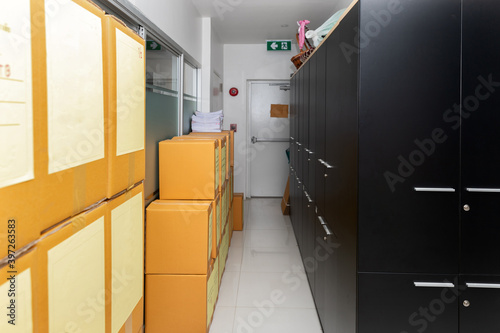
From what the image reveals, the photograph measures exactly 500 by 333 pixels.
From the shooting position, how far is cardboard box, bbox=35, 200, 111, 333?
0.76 metres

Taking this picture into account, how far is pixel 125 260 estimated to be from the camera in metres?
1.20

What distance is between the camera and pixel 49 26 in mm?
732

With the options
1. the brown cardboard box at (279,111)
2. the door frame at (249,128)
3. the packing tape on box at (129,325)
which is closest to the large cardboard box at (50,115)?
the packing tape on box at (129,325)

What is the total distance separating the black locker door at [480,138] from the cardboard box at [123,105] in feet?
3.84

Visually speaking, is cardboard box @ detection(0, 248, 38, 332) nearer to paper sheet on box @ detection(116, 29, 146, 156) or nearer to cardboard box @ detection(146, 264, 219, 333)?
paper sheet on box @ detection(116, 29, 146, 156)

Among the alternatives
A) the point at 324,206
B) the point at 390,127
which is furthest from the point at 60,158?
the point at 324,206

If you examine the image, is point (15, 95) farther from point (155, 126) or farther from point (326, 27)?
point (326, 27)

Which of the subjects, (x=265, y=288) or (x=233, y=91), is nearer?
(x=265, y=288)

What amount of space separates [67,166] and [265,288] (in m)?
2.46

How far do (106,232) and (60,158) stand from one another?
31 centimetres

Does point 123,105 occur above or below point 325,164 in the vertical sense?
above

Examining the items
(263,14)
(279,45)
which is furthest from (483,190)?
(279,45)

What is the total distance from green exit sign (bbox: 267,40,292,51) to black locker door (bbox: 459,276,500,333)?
16.4ft

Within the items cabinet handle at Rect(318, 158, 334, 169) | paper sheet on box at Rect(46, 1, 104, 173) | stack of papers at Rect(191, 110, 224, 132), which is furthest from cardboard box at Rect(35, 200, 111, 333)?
stack of papers at Rect(191, 110, 224, 132)
